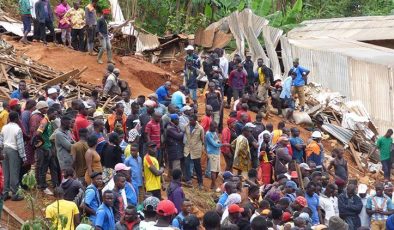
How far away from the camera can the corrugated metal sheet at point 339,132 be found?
2397 centimetres

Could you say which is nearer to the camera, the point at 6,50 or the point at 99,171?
the point at 99,171

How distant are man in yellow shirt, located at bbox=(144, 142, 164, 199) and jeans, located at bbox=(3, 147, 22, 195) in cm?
193

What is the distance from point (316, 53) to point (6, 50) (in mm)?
8801

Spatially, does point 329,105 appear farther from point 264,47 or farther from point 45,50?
point 45,50

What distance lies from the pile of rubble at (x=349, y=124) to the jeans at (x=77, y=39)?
5829 mm

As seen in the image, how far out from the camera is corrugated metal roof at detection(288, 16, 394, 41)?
31.0 metres

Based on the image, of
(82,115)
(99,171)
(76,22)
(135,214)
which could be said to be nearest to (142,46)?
(76,22)

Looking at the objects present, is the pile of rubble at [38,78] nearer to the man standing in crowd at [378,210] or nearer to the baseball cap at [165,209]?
the man standing in crowd at [378,210]

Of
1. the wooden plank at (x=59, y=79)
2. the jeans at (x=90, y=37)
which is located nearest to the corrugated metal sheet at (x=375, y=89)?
the jeans at (x=90, y=37)

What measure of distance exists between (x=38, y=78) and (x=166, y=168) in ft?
15.6

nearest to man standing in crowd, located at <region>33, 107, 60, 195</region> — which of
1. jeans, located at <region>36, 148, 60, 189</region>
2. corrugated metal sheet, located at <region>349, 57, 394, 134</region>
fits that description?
jeans, located at <region>36, 148, 60, 189</region>

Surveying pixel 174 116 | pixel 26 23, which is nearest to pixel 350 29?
pixel 26 23

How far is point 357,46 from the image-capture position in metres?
28.8

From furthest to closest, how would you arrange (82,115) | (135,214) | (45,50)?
1. (45,50)
2. (82,115)
3. (135,214)
